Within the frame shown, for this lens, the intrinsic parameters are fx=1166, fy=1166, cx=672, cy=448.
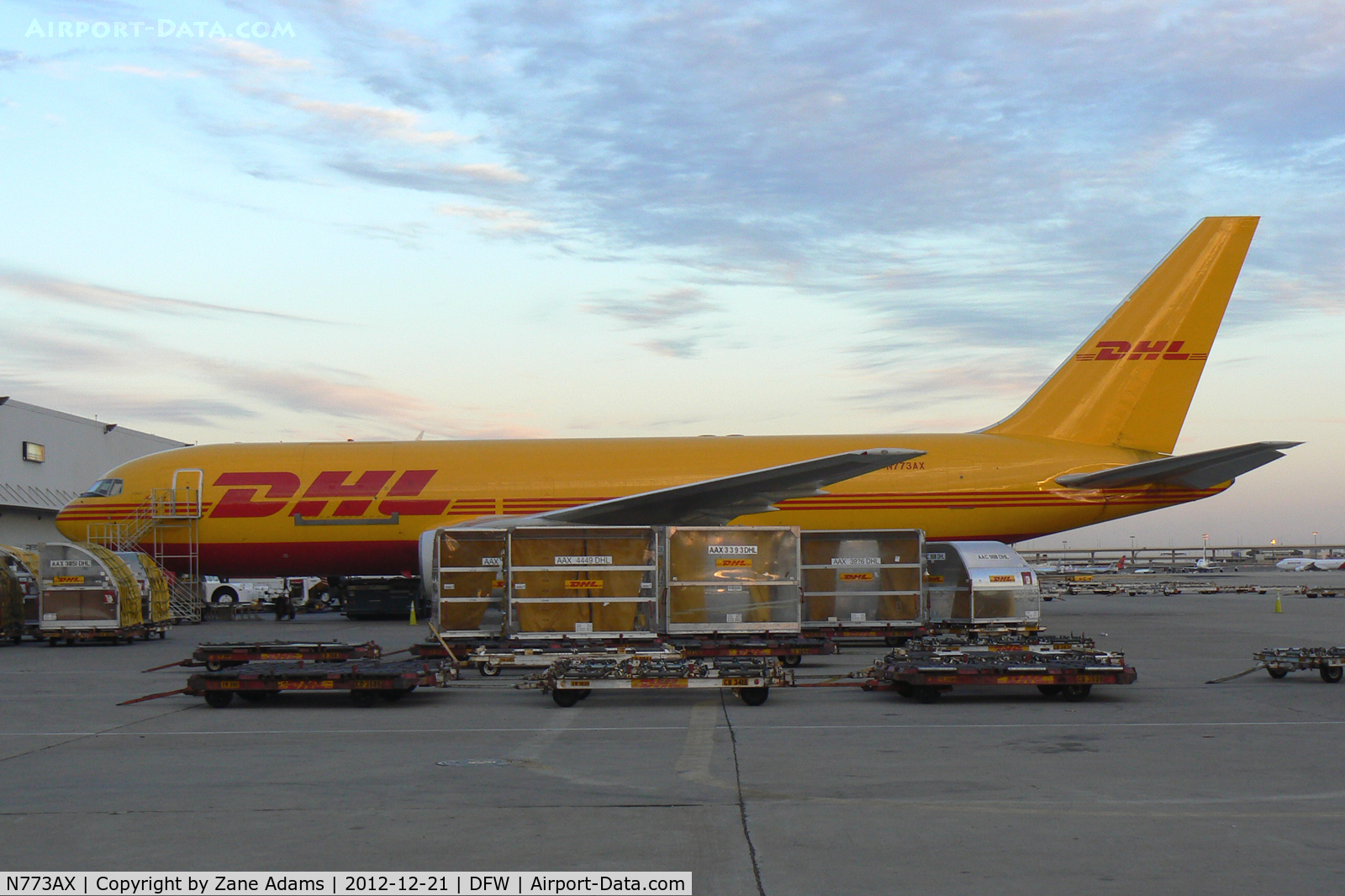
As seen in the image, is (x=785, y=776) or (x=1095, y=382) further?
(x=1095, y=382)

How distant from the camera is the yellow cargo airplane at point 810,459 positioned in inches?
1128

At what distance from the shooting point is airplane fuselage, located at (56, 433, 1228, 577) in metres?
28.7

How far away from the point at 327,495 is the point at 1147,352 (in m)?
21.3

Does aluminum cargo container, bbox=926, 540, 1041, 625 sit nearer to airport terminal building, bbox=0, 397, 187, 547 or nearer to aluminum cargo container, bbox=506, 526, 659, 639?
aluminum cargo container, bbox=506, 526, 659, 639

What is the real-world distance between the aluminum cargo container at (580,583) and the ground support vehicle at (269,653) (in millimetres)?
2521

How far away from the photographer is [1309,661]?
14906mm

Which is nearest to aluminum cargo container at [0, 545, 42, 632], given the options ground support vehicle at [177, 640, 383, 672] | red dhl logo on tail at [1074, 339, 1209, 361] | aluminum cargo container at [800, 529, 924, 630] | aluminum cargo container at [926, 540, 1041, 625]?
ground support vehicle at [177, 640, 383, 672]

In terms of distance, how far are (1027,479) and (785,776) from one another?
21.6 metres

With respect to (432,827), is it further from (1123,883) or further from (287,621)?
(287,621)

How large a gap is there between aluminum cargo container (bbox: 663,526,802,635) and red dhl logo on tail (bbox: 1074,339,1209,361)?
1548 centimetres

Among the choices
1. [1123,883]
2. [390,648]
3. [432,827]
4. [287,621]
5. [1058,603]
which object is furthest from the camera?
[1058,603]

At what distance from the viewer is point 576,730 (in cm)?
1134

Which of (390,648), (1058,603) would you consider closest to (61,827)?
(390,648)

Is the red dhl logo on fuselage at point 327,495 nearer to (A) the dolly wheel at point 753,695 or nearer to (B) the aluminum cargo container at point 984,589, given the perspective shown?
(B) the aluminum cargo container at point 984,589
